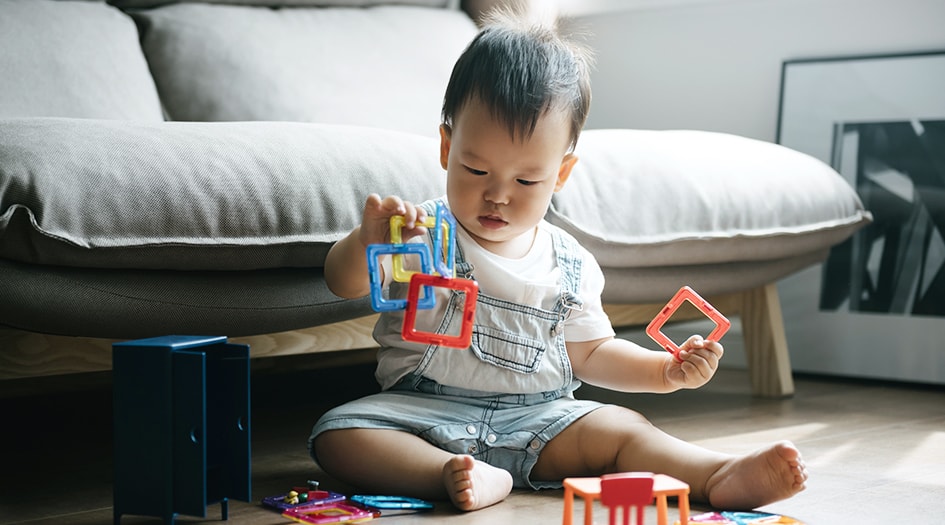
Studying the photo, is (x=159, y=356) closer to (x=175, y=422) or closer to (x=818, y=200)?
(x=175, y=422)

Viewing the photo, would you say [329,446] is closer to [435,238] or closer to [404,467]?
[404,467]

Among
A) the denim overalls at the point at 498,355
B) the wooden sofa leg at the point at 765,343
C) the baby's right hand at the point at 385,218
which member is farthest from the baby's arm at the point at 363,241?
the wooden sofa leg at the point at 765,343

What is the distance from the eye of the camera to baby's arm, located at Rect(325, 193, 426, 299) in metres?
0.92

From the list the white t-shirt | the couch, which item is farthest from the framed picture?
the white t-shirt

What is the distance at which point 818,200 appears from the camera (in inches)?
64.2

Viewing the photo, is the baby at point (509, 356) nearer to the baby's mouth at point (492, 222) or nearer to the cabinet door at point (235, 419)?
the baby's mouth at point (492, 222)

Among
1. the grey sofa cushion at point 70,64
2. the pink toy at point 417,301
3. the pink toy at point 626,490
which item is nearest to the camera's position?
the pink toy at point 626,490

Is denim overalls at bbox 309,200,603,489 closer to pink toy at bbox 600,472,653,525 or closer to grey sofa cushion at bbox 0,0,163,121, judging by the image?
pink toy at bbox 600,472,653,525

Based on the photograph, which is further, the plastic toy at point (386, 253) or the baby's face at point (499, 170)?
the baby's face at point (499, 170)

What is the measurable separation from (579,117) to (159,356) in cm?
49

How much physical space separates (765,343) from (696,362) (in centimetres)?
77

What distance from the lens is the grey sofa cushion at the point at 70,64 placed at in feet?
4.84

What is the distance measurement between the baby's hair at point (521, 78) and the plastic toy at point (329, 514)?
39 cm

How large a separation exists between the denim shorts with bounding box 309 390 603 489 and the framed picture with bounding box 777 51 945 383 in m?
1.03
